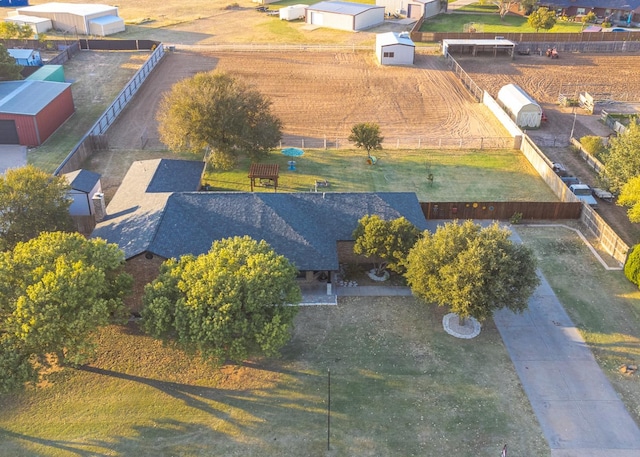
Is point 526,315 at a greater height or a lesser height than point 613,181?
lesser

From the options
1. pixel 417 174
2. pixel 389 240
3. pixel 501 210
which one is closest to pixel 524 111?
pixel 417 174

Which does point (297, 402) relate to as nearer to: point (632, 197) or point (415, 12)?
point (632, 197)

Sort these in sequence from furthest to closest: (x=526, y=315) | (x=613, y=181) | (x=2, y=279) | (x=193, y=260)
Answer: (x=613, y=181), (x=526, y=315), (x=193, y=260), (x=2, y=279)

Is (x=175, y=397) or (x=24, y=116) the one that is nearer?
(x=175, y=397)

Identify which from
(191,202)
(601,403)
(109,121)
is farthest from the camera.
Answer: (109,121)

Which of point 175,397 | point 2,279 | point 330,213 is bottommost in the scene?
point 175,397

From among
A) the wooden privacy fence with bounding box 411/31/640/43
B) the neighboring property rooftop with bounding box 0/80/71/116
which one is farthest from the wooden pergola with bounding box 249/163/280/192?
the wooden privacy fence with bounding box 411/31/640/43

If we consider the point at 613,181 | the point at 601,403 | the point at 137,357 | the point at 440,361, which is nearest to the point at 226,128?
the point at 137,357

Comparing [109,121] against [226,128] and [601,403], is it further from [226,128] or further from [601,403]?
[601,403]
